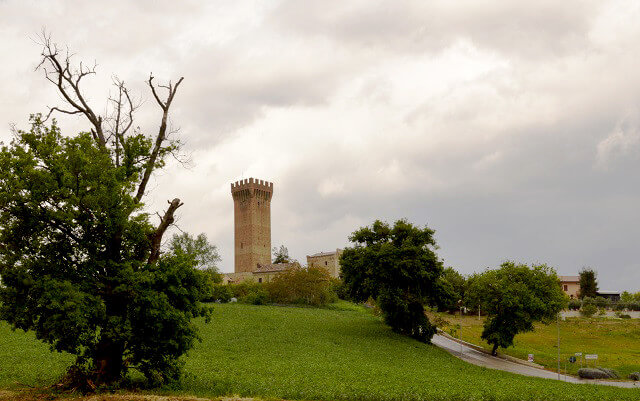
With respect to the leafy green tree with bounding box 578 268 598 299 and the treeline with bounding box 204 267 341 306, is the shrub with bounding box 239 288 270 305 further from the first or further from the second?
the leafy green tree with bounding box 578 268 598 299

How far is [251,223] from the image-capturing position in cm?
13562

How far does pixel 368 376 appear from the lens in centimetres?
3512

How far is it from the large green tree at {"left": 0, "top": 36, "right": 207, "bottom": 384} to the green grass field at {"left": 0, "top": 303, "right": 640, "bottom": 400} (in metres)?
3.43

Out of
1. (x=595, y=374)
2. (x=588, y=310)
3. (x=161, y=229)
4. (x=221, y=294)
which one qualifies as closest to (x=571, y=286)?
(x=588, y=310)

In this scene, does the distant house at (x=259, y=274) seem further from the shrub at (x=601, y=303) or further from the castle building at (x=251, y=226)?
the shrub at (x=601, y=303)

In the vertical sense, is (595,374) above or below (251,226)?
below

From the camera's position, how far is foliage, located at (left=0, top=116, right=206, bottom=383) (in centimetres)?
2392

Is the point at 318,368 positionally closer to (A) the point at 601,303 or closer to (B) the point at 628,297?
(A) the point at 601,303

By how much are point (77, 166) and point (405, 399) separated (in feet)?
58.2

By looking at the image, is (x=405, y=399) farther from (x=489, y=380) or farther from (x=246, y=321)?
(x=246, y=321)

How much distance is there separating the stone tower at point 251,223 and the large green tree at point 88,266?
107412 millimetres

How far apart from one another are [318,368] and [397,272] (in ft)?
68.4

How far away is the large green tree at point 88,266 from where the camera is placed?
23.9m

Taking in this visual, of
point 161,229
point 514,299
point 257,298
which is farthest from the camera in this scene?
point 257,298
